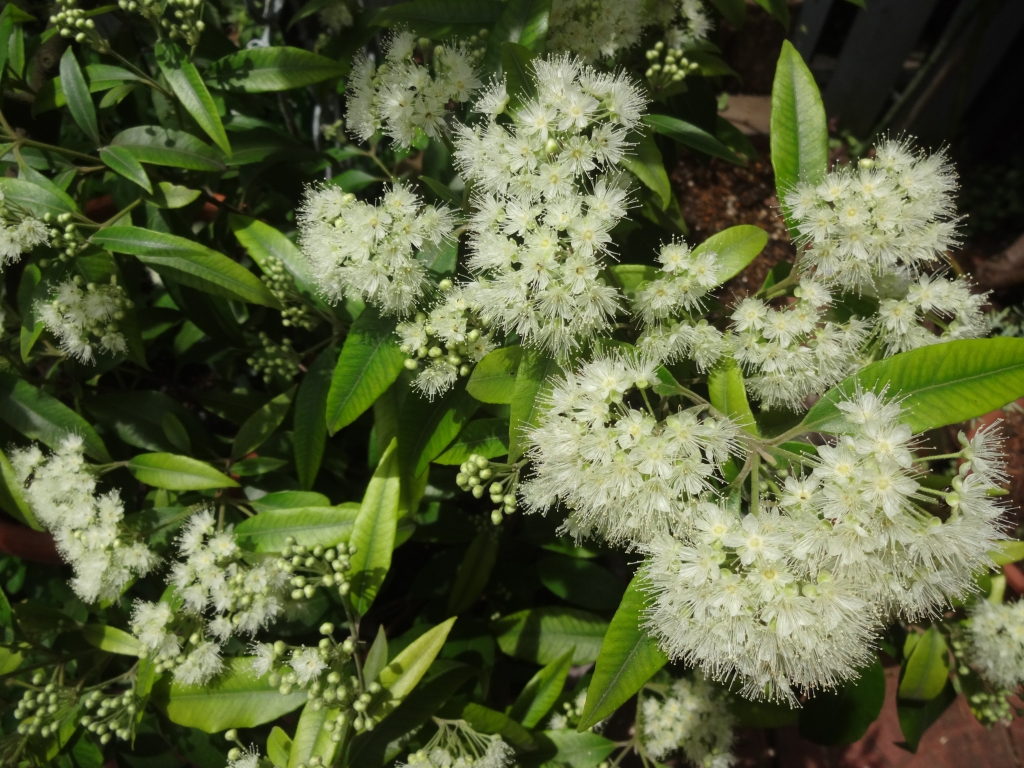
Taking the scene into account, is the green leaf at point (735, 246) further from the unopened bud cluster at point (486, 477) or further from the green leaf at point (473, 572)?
the green leaf at point (473, 572)

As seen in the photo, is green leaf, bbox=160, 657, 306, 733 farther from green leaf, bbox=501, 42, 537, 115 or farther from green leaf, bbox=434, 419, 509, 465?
green leaf, bbox=501, 42, 537, 115

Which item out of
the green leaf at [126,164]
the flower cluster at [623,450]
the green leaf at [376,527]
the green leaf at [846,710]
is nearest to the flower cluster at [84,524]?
the green leaf at [376,527]

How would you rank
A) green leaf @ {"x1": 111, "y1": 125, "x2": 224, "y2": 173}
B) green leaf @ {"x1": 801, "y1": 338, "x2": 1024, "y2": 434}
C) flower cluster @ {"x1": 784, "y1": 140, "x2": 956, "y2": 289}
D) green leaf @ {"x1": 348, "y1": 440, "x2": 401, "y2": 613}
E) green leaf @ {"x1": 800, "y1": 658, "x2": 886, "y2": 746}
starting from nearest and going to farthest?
green leaf @ {"x1": 801, "y1": 338, "x2": 1024, "y2": 434}, flower cluster @ {"x1": 784, "y1": 140, "x2": 956, "y2": 289}, green leaf @ {"x1": 348, "y1": 440, "x2": 401, "y2": 613}, green leaf @ {"x1": 111, "y1": 125, "x2": 224, "y2": 173}, green leaf @ {"x1": 800, "y1": 658, "x2": 886, "y2": 746}

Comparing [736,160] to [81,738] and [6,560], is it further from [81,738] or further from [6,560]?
[6,560]

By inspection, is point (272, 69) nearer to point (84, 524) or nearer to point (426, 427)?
point (426, 427)

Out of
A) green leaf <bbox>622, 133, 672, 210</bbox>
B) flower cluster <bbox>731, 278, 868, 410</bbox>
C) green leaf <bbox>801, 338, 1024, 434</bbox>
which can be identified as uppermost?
green leaf <bbox>622, 133, 672, 210</bbox>

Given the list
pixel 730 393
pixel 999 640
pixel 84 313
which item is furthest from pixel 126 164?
pixel 999 640

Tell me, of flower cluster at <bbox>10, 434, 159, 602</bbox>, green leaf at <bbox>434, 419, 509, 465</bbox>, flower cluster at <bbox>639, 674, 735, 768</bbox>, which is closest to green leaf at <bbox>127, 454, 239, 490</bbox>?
flower cluster at <bbox>10, 434, 159, 602</bbox>
